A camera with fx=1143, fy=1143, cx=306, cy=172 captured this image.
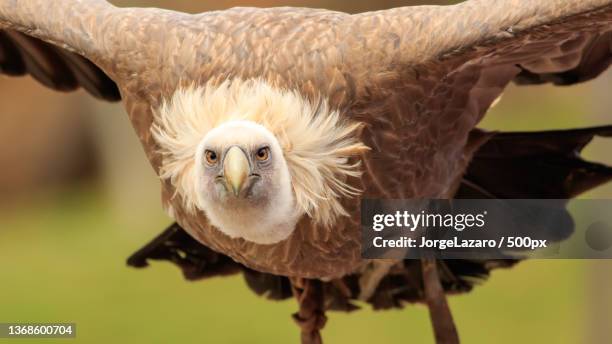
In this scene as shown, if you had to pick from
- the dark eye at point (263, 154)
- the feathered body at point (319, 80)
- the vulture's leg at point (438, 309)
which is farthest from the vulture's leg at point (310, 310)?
the dark eye at point (263, 154)

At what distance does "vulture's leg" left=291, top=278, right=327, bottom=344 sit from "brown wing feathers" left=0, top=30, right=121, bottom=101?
90 centimetres

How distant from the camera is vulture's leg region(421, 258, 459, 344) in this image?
3744 millimetres

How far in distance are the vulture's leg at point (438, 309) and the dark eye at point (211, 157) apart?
3.72 ft

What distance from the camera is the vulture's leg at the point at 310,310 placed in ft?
12.6

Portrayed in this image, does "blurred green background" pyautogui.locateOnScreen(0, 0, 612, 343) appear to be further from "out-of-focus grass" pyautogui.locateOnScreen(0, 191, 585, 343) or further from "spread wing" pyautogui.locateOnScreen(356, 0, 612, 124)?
"spread wing" pyautogui.locateOnScreen(356, 0, 612, 124)

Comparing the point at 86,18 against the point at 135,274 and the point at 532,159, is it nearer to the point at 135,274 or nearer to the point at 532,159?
A: the point at 532,159

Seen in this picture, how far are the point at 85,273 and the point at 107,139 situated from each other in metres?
1.06

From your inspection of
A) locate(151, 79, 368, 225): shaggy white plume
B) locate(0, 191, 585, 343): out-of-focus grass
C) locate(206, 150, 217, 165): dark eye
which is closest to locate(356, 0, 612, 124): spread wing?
locate(151, 79, 368, 225): shaggy white plume

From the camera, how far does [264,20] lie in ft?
10.2

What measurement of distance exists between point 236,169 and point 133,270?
11.6 feet

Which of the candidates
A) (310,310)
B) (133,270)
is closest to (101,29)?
(310,310)

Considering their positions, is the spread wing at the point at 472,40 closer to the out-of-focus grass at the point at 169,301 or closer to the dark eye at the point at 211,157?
the dark eye at the point at 211,157

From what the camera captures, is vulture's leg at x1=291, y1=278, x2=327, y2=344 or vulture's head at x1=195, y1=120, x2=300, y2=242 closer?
vulture's head at x1=195, y1=120, x2=300, y2=242

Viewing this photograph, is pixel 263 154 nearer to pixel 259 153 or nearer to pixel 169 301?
pixel 259 153
